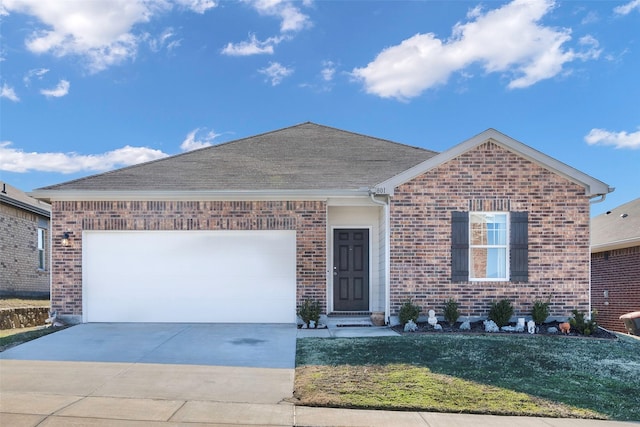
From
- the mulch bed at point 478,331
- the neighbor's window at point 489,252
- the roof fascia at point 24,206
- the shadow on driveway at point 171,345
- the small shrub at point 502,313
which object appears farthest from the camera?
the roof fascia at point 24,206

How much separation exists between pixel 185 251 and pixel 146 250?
85 centimetres

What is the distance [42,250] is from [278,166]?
1117 centimetres

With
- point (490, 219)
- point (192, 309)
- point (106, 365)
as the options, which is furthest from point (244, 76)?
point (106, 365)

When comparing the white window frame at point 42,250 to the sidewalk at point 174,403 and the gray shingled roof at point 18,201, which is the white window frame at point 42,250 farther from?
the sidewalk at point 174,403

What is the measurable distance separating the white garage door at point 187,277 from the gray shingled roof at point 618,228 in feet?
32.4

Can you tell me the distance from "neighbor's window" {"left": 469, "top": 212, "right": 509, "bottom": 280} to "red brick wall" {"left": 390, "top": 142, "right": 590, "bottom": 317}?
203 mm

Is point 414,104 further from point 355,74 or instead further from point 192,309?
point 192,309

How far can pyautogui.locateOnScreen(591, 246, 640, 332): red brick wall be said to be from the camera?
48.4 ft

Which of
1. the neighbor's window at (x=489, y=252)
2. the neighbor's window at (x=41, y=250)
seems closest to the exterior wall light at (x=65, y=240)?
the neighbor's window at (x=41, y=250)

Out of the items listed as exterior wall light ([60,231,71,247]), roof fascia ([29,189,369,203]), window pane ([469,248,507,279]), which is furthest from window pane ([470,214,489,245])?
exterior wall light ([60,231,71,247])

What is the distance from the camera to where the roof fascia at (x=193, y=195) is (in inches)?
Answer: 433

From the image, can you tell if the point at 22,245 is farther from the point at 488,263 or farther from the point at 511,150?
the point at 511,150

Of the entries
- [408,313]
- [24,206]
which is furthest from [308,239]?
[24,206]

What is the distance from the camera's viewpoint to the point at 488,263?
36.0ft
